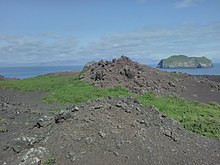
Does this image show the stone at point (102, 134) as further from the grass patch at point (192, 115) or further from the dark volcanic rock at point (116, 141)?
the grass patch at point (192, 115)

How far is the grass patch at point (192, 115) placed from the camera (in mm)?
18219

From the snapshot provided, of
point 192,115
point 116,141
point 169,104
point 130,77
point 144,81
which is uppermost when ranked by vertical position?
point 130,77

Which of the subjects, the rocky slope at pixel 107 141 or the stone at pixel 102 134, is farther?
the stone at pixel 102 134

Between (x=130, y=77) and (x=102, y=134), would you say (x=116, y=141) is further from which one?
(x=130, y=77)

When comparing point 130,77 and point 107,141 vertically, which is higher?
point 130,77

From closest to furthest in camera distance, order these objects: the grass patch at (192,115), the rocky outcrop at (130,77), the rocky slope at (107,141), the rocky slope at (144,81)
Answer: the rocky slope at (107,141), the grass patch at (192,115), the rocky outcrop at (130,77), the rocky slope at (144,81)

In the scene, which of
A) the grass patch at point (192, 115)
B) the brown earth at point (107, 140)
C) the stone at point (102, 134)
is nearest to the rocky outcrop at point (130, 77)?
the grass patch at point (192, 115)

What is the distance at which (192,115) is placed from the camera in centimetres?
2317

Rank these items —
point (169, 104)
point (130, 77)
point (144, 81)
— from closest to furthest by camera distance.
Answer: point (169, 104) → point (144, 81) → point (130, 77)

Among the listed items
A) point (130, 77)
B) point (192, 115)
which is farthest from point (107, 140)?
point (130, 77)

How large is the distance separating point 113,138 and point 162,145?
1.98 meters

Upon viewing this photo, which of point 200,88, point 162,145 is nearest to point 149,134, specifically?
point 162,145

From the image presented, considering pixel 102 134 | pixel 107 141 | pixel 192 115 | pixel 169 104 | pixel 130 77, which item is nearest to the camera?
pixel 107 141

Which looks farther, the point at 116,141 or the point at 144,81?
the point at 144,81
